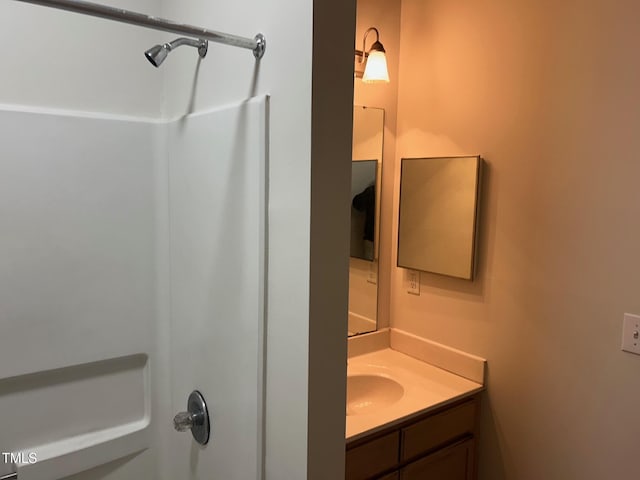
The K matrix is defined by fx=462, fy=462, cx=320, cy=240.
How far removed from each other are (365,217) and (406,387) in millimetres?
779

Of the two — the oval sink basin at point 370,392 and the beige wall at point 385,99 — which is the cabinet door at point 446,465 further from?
the beige wall at point 385,99

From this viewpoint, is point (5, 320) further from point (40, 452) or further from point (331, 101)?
point (331, 101)

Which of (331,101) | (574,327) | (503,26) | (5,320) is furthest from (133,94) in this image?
(574,327)

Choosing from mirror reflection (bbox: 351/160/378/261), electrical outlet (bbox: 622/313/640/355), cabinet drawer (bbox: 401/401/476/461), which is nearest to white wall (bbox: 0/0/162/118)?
mirror reflection (bbox: 351/160/378/261)

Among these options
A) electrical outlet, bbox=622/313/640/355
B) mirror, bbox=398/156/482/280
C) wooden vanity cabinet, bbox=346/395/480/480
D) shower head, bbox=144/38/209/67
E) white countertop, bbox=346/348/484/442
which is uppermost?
shower head, bbox=144/38/209/67

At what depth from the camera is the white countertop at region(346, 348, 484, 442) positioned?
5.21 feet

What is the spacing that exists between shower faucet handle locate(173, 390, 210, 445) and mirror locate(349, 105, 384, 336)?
0.94m

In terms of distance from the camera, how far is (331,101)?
2.98ft

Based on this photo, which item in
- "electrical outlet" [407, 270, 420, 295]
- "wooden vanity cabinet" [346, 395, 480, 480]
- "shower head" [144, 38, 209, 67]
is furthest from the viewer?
"electrical outlet" [407, 270, 420, 295]

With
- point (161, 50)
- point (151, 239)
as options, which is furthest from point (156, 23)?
point (151, 239)

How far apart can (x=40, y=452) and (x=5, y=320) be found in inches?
16.8

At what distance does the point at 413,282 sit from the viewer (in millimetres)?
2178

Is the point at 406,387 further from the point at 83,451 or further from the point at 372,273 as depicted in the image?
the point at 83,451

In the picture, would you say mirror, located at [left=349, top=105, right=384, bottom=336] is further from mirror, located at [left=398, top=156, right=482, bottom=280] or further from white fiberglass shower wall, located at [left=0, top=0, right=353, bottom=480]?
white fiberglass shower wall, located at [left=0, top=0, right=353, bottom=480]
